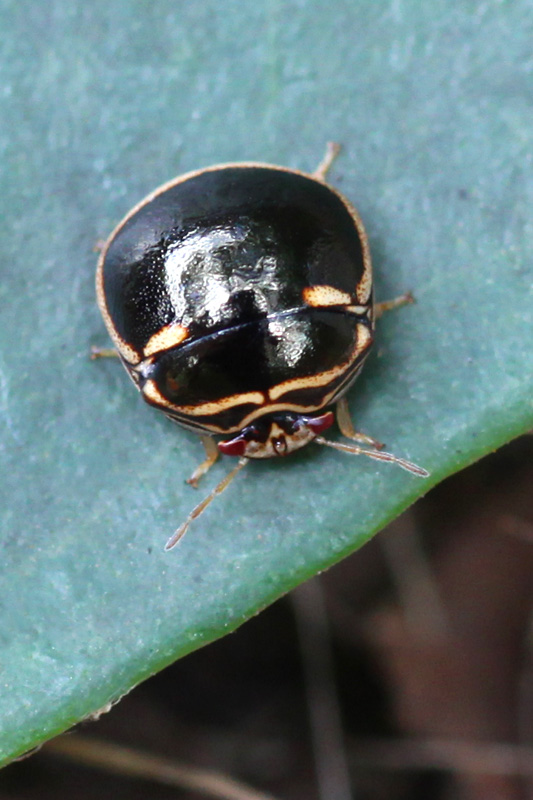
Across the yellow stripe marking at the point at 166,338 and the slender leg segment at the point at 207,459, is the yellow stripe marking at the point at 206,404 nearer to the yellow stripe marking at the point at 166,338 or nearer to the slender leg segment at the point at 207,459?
the yellow stripe marking at the point at 166,338

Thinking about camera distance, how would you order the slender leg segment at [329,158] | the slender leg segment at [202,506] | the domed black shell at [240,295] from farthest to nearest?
the slender leg segment at [329,158], the slender leg segment at [202,506], the domed black shell at [240,295]

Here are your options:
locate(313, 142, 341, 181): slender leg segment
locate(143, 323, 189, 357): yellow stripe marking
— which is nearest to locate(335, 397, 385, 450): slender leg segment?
locate(143, 323, 189, 357): yellow stripe marking

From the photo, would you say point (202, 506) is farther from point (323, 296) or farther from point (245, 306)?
point (323, 296)

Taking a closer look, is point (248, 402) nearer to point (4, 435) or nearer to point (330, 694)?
point (4, 435)

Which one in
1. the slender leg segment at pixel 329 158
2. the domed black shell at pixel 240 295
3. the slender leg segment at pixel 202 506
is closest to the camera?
the domed black shell at pixel 240 295

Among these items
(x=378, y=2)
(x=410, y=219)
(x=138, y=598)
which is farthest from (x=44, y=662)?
(x=378, y=2)

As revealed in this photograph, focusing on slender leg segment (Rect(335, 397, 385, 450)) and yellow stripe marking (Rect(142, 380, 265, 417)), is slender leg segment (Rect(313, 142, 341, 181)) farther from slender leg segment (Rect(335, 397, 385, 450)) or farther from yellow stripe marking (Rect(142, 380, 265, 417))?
yellow stripe marking (Rect(142, 380, 265, 417))

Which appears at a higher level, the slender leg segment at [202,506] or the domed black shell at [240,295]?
the domed black shell at [240,295]

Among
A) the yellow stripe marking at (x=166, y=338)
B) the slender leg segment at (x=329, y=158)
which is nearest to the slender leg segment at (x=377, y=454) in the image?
the yellow stripe marking at (x=166, y=338)
